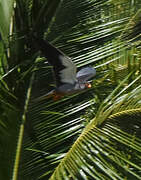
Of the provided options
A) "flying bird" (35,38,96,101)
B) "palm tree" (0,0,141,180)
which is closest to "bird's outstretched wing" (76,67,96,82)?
"flying bird" (35,38,96,101)

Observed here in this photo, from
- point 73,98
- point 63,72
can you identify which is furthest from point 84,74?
point 73,98

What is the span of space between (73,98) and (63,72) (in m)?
0.36

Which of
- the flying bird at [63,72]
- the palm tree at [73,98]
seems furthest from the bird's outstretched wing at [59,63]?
the palm tree at [73,98]

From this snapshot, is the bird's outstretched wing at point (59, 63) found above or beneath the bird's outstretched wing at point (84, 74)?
above

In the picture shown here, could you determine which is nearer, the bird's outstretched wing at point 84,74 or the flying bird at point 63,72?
the flying bird at point 63,72

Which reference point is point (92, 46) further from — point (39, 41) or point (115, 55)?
point (39, 41)

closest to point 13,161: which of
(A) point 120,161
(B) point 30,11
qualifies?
(A) point 120,161

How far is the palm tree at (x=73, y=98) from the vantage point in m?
1.36

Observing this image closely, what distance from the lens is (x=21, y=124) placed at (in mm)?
1332

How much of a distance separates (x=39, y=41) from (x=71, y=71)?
0.18 meters

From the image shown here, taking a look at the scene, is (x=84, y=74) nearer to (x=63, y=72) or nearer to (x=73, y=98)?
(x=63, y=72)

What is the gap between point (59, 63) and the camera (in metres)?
1.36

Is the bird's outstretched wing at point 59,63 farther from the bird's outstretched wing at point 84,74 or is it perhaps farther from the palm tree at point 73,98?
the palm tree at point 73,98

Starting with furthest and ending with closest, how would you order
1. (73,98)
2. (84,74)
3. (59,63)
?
(73,98)
(84,74)
(59,63)
